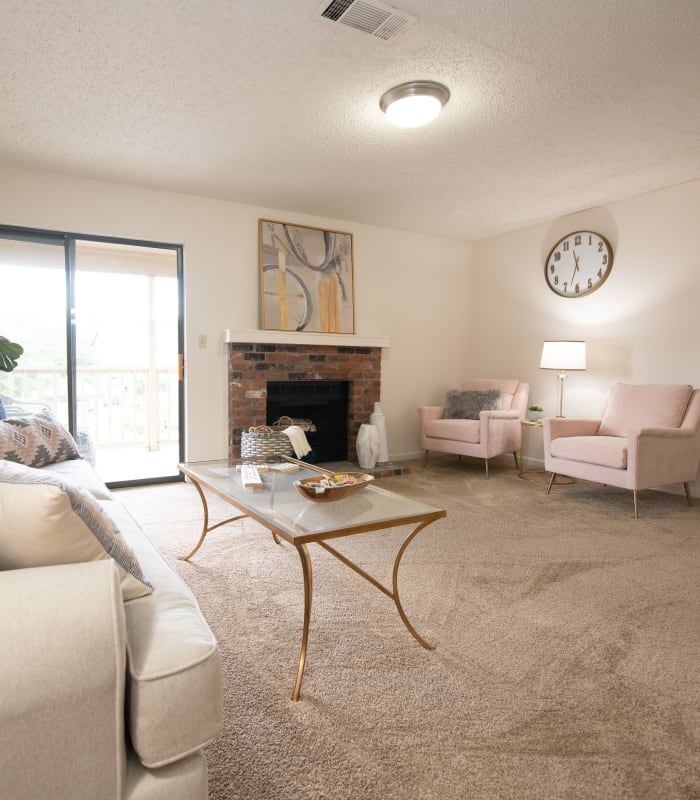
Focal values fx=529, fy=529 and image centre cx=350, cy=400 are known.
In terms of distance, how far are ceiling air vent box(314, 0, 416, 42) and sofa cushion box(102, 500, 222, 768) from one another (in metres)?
2.24

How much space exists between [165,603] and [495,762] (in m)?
0.91

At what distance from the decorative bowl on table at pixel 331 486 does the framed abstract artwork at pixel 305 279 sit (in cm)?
272

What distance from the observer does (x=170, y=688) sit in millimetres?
927

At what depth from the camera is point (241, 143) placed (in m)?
3.31

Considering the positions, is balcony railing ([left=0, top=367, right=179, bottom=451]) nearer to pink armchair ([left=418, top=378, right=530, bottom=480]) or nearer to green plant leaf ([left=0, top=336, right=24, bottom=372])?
green plant leaf ([left=0, top=336, right=24, bottom=372])

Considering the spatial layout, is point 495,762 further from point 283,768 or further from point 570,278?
point 570,278

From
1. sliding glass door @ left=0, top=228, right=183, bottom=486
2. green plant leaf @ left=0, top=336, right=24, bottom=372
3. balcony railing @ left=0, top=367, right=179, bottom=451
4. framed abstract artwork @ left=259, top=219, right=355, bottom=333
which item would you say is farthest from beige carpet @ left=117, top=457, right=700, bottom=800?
balcony railing @ left=0, top=367, right=179, bottom=451

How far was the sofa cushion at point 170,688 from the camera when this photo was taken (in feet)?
3.00

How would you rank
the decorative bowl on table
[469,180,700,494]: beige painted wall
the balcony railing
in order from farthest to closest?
1. the balcony railing
2. [469,180,700,494]: beige painted wall
3. the decorative bowl on table

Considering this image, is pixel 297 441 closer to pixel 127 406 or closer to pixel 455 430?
pixel 455 430

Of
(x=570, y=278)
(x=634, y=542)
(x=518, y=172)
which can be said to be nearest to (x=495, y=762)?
(x=634, y=542)

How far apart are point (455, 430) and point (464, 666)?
3.16 m

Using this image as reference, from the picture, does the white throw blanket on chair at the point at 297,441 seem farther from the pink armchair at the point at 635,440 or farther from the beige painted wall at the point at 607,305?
the beige painted wall at the point at 607,305

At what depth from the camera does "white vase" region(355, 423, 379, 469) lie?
15.7ft
